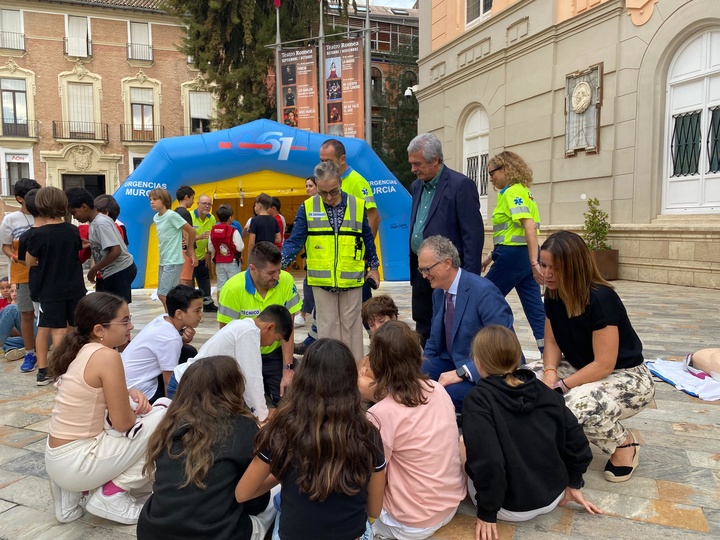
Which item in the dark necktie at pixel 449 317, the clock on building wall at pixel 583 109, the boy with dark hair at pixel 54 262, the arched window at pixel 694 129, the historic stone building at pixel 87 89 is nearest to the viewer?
the dark necktie at pixel 449 317

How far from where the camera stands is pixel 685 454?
3.15 metres

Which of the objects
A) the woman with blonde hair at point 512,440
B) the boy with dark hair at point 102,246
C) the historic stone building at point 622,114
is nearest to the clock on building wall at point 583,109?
the historic stone building at point 622,114

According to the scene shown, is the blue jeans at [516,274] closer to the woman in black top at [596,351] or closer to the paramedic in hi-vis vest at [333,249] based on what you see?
the paramedic in hi-vis vest at [333,249]

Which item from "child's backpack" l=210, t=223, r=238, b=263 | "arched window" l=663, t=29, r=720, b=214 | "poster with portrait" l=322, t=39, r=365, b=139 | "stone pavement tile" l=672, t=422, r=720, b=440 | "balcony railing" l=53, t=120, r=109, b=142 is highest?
"balcony railing" l=53, t=120, r=109, b=142

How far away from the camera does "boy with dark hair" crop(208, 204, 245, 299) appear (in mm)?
7832

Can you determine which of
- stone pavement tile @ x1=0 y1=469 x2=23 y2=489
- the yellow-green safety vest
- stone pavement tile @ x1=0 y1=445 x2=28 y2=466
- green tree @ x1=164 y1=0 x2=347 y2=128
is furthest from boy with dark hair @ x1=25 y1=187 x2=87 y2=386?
green tree @ x1=164 y1=0 x2=347 y2=128

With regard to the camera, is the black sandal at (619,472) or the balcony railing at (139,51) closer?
the black sandal at (619,472)

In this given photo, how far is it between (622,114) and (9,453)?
36.6 ft

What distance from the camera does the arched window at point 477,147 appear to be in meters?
15.4

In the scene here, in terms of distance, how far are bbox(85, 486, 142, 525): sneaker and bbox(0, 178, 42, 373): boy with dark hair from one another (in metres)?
3.26

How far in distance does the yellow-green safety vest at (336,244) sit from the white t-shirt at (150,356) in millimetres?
1221

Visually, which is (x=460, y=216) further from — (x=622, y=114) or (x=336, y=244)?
(x=622, y=114)

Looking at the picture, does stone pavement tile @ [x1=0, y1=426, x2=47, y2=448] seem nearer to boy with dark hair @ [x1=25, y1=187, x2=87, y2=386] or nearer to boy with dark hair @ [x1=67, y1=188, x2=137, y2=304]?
boy with dark hair @ [x1=25, y1=187, x2=87, y2=386]

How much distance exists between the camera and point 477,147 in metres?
15.8
